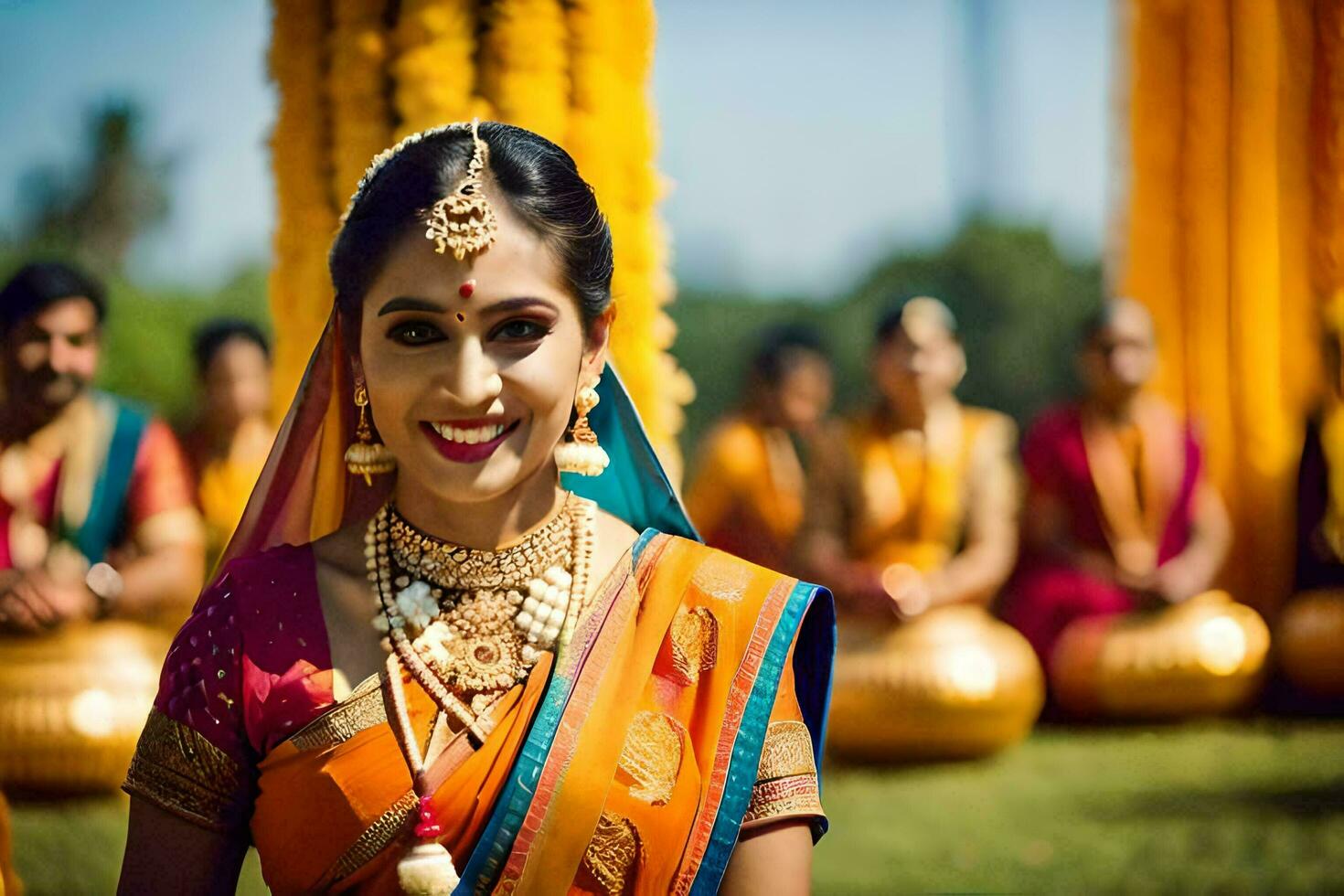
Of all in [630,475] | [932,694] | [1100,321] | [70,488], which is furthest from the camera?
[1100,321]

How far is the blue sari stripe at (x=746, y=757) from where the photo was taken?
2176 mm

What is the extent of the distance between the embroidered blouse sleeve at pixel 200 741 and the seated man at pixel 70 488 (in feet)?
13.1

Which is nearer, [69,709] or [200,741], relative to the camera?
[200,741]

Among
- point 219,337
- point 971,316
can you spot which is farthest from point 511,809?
point 971,316

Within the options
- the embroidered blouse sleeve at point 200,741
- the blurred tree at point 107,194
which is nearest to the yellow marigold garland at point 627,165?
the embroidered blouse sleeve at point 200,741

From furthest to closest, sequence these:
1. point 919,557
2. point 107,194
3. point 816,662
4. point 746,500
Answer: point 107,194
point 746,500
point 919,557
point 816,662

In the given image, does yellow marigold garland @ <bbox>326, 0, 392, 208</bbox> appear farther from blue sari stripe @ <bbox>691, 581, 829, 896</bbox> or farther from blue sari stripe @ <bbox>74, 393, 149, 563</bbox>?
blue sari stripe @ <bbox>74, 393, 149, 563</bbox>

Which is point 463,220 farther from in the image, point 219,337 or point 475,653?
point 219,337

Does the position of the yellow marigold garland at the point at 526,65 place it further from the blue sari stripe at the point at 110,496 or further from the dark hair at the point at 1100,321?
the dark hair at the point at 1100,321

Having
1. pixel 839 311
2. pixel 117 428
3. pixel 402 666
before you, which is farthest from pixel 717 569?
pixel 839 311

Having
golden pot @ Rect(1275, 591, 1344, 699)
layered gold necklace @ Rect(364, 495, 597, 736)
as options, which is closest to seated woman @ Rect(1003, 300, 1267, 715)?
golden pot @ Rect(1275, 591, 1344, 699)

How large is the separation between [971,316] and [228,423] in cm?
1462

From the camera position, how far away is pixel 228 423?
802 cm

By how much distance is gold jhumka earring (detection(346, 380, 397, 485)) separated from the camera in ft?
7.51
